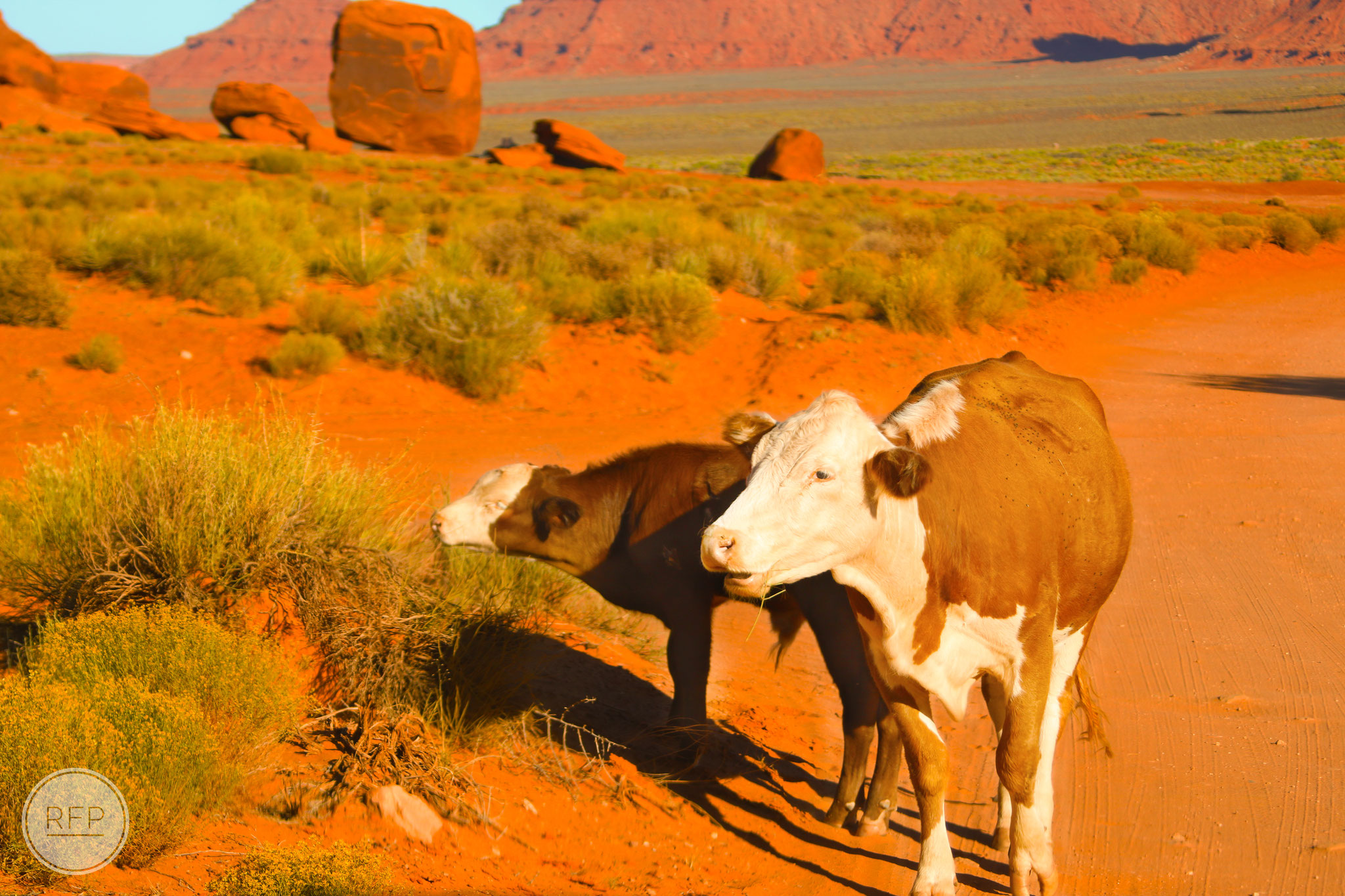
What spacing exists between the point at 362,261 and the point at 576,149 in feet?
106

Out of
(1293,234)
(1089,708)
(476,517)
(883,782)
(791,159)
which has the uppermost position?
(791,159)

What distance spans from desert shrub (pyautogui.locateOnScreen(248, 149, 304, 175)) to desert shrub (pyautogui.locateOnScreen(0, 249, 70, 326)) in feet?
79.3

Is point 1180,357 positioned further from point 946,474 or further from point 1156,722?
point 946,474

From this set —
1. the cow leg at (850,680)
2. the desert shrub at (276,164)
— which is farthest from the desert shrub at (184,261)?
the desert shrub at (276,164)

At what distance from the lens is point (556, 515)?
5488mm

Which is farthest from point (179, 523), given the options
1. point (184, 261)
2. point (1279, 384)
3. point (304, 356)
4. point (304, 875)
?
point (1279, 384)

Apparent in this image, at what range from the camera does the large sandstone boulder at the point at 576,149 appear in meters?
47.3

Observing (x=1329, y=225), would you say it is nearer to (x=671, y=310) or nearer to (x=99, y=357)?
(x=671, y=310)

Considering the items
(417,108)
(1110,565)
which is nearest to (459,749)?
(1110,565)

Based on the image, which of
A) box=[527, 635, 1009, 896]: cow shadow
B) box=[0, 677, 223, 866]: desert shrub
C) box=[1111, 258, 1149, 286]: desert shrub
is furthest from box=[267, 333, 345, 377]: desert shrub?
box=[1111, 258, 1149, 286]: desert shrub

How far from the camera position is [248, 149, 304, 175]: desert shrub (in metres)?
36.3

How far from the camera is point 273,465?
18.3ft

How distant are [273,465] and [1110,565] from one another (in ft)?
13.8

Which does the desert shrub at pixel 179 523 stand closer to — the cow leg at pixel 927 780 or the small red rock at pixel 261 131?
the cow leg at pixel 927 780
